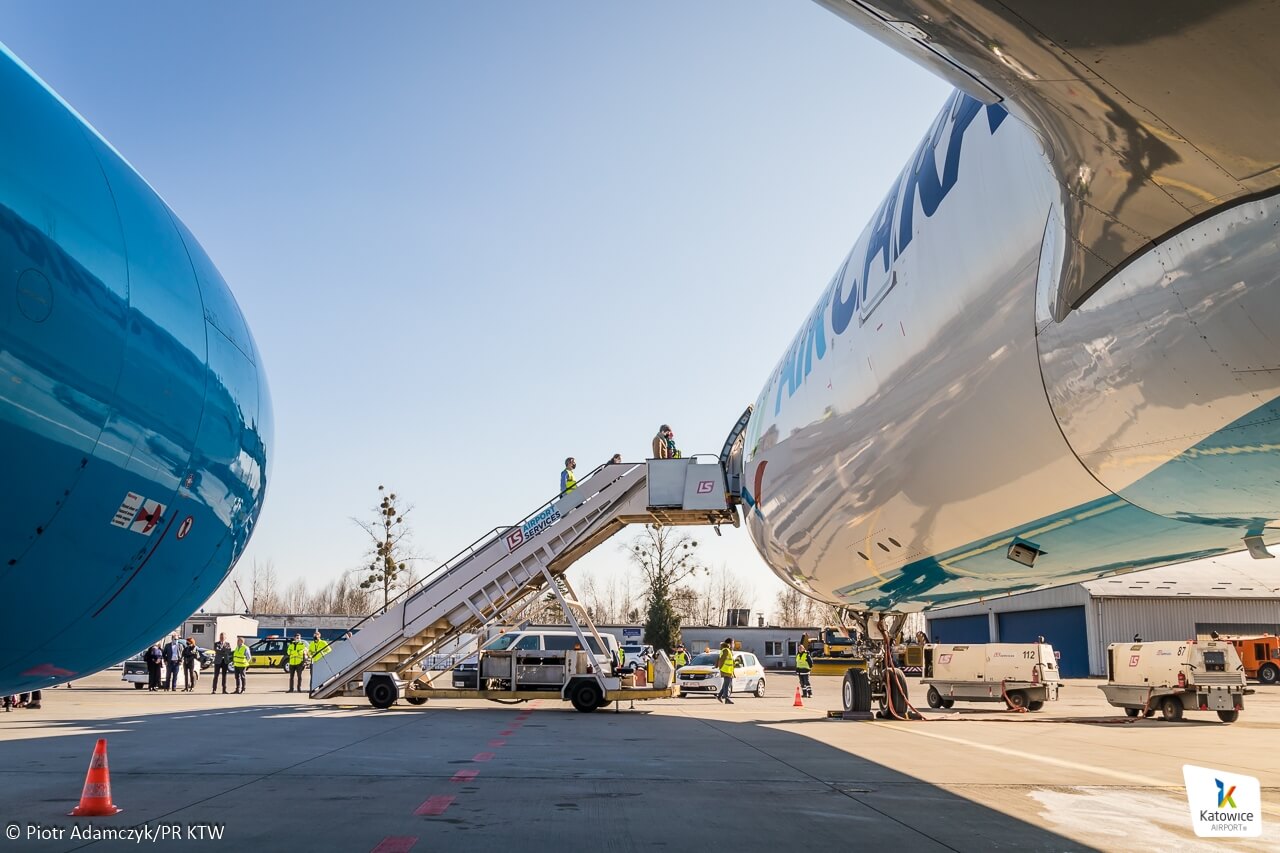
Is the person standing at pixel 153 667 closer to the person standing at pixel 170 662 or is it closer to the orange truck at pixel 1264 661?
the person standing at pixel 170 662

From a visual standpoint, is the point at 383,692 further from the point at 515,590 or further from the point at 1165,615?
the point at 1165,615

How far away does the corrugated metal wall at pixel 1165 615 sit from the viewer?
44.6 m

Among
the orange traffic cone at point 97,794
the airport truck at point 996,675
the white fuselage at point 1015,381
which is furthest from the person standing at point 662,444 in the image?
the orange traffic cone at point 97,794

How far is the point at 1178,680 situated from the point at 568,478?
13833 mm

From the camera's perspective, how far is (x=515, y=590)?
21750mm

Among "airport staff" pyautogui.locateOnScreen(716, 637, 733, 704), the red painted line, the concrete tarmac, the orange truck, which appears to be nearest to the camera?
the concrete tarmac

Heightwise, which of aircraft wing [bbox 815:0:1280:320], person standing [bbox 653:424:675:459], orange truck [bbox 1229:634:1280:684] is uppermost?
person standing [bbox 653:424:675:459]

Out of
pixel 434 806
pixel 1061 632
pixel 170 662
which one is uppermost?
pixel 434 806

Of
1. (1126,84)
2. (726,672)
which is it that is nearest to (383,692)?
(726,672)

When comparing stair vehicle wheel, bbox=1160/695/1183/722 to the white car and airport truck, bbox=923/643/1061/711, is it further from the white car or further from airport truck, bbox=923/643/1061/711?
the white car

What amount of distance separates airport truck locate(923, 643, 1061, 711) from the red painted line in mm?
17883

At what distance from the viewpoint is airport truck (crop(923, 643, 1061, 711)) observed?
23.2 meters

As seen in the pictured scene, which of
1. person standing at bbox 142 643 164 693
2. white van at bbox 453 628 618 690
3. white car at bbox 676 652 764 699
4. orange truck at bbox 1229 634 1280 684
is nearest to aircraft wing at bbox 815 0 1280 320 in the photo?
white van at bbox 453 628 618 690

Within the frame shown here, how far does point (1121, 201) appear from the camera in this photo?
3217 mm
